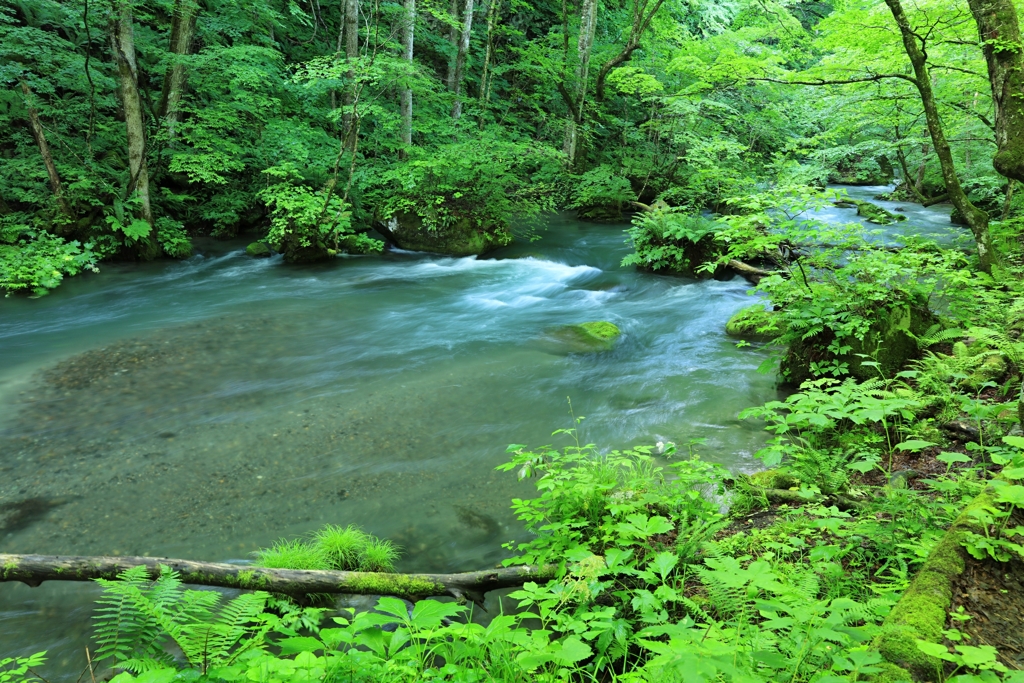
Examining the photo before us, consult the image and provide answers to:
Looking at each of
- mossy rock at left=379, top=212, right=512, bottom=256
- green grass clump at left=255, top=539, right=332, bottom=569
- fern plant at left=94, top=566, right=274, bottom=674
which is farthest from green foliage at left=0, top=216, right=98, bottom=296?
fern plant at left=94, top=566, right=274, bottom=674

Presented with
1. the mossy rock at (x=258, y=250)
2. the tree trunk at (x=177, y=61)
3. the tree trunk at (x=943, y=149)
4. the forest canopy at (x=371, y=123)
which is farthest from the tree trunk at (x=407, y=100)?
the tree trunk at (x=943, y=149)

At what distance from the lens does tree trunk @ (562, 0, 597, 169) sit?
17794 mm

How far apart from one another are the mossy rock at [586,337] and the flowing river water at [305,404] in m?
0.20

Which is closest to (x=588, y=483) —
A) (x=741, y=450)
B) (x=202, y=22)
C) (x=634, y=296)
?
(x=741, y=450)

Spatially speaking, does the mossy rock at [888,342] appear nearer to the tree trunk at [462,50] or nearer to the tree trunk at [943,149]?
the tree trunk at [943,149]

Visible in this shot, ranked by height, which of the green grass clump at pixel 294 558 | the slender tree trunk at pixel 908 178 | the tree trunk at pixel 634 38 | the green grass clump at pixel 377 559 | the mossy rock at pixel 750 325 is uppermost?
the tree trunk at pixel 634 38

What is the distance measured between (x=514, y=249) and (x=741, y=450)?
9.83 metres

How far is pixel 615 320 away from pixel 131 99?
399 inches

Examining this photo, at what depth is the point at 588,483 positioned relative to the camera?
11.3ft

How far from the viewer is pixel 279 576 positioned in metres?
3.25

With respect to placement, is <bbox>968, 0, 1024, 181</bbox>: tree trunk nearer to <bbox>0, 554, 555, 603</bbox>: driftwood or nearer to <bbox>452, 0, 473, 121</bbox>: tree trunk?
<bbox>0, 554, 555, 603</bbox>: driftwood

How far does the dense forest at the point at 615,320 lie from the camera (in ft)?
6.92

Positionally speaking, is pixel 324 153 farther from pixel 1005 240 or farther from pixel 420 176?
pixel 1005 240

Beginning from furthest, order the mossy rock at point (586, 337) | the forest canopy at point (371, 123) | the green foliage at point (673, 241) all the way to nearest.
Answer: the green foliage at point (673, 241) < the forest canopy at point (371, 123) < the mossy rock at point (586, 337)
